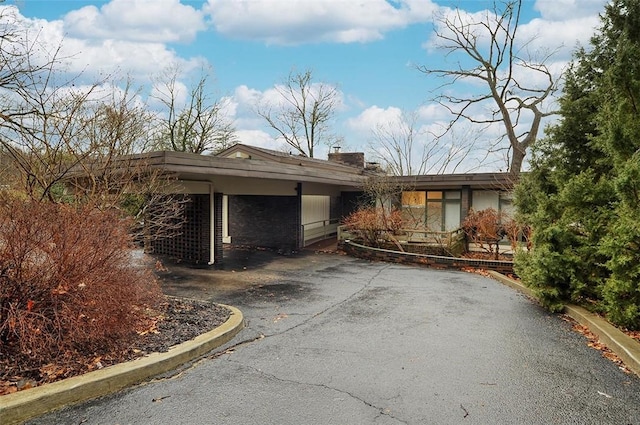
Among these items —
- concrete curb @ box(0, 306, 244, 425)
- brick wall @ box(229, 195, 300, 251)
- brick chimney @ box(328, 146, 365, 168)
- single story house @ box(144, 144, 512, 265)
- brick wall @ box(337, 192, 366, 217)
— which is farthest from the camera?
brick chimney @ box(328, 146, 365, 168)

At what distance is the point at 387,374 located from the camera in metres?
4.28

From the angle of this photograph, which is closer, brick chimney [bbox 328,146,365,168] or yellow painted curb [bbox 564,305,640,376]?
yellow painted curb [bbox 564,305,640,376]

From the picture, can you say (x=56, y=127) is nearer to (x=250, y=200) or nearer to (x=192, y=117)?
(x=250, y=200)

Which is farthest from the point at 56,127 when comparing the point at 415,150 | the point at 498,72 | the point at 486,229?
the point at 415,150

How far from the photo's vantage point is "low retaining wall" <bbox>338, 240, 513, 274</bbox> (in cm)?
1221

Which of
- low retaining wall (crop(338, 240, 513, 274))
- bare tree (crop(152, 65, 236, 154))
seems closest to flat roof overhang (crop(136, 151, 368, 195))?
low retaining wall (crop(338, 240, 513, 274))

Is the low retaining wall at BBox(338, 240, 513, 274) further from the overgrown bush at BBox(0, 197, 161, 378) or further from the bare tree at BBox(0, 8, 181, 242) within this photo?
the overgrown bush at BBox(0, 197, 161, 378)

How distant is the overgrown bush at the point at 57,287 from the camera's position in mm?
3976

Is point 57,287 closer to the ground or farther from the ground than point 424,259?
farther from the ground

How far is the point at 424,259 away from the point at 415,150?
17.2 meters

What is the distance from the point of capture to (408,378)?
13.7 ft

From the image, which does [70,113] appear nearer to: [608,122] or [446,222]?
[608,122]

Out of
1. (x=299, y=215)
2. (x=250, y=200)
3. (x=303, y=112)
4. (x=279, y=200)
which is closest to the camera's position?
(x=299, y=215)

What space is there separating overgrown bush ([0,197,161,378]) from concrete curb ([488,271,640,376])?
576 centimetres
